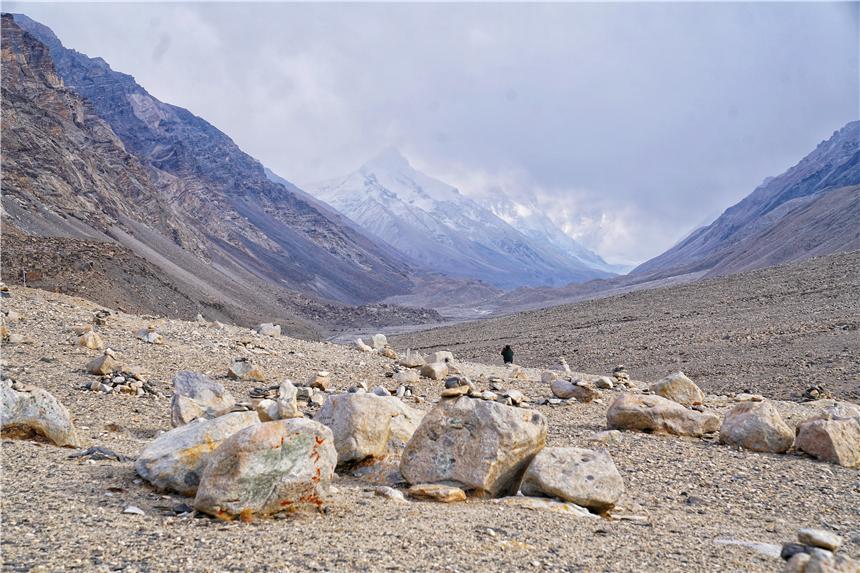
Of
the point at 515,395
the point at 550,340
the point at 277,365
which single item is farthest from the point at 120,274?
the point at 515,395

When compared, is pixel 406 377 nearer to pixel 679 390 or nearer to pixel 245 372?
pixel 245 372

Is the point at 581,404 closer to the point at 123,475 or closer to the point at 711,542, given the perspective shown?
the point at 711,542

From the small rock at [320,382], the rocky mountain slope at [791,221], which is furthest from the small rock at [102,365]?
the rocky mountain slope at [791,221]

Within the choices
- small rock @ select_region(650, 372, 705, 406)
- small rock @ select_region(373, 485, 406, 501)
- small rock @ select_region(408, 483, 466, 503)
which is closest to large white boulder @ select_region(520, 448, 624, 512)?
small rock @ select_region(408, 483, 466, 503)

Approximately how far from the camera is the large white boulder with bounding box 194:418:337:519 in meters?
5.86

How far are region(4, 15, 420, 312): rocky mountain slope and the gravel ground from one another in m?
48.9

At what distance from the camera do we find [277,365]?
15.0 metres

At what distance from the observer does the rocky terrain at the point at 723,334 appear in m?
22.5

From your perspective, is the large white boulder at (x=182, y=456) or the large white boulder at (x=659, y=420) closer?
the large white boulder at (x=182, y=456)

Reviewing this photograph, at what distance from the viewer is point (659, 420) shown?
10.7m

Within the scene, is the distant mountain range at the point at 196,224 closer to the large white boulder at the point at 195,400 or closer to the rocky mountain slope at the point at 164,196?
the rocky mountain slope at the point at 164,196

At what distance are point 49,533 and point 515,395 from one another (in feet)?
29.3

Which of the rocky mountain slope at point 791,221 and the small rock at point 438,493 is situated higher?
the rocky mountain slope at point 791,221

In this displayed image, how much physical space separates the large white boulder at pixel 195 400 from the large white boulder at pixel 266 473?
3.67 meters
